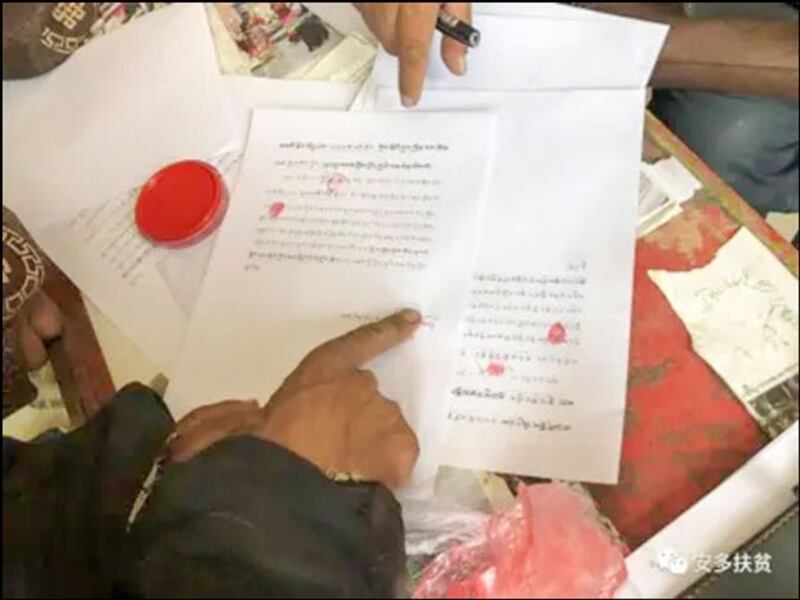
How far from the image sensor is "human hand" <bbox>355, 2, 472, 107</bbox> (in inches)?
33.7

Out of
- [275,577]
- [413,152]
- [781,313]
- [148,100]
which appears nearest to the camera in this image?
[275,577]

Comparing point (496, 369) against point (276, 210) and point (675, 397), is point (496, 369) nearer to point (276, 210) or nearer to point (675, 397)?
point (675, 397)

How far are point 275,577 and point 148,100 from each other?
1.63 feet

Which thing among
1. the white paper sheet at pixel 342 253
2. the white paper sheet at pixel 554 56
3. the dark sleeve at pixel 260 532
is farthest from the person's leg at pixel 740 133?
the dark sleeve at pixel 260 532

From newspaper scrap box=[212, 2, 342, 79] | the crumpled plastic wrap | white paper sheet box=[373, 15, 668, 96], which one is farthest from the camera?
newspaper scrap box=[212, 2, 342, 79]

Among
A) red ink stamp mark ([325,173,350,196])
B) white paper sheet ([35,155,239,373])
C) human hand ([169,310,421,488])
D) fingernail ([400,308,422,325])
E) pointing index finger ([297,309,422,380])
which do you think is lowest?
white paper sheet ([35,155,239,373])

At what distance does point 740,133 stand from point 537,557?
18.9 inches

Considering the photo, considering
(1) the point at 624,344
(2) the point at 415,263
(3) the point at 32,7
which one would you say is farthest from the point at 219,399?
(3) the point at 32,7

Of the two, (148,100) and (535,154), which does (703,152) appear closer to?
(535,154)

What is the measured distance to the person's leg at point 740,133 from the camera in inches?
37.6

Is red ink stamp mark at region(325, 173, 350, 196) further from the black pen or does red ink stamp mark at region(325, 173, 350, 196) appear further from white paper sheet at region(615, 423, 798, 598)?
white paper sheet at region(615, 423, 798, 598)

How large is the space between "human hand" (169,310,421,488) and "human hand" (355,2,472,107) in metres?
0.18

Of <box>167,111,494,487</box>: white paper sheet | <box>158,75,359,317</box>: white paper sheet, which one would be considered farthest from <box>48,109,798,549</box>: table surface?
<box>158,75,359,317</box>: white paper sheet

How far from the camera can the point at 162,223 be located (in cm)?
88
